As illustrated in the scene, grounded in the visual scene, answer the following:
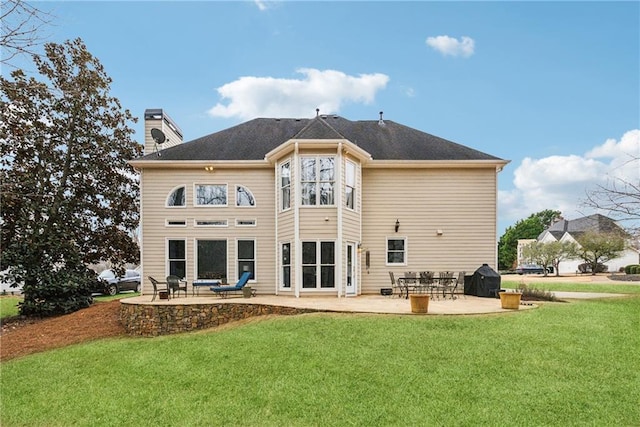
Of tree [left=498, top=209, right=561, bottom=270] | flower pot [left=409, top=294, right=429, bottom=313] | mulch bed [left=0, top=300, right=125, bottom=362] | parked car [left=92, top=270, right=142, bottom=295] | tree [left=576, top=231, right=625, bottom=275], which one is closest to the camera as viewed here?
flower pot [left=409, top=294, right=429, bottom=313]

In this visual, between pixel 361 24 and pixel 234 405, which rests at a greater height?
pixel 361 24

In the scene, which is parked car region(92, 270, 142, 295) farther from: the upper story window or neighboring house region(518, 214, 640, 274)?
neighboring house region(518, 214, 640, 274)

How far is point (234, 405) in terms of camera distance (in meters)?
5.56

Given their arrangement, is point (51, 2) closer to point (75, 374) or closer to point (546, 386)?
point (75, 374)

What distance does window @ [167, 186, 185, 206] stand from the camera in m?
14.6

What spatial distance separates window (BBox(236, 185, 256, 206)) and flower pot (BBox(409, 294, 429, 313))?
7435 mm

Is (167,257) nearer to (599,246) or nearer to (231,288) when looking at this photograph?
(231,288)

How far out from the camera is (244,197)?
14.6 m

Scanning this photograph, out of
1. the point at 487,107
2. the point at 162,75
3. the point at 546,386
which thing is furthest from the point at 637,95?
the point at 162,75

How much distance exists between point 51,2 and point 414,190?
484 inches

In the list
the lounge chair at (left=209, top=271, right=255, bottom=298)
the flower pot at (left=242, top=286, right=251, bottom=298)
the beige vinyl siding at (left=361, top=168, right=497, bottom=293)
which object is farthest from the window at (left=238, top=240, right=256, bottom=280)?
the beige vinyl siding at (left=361, top=168, right=497, bottom=293)

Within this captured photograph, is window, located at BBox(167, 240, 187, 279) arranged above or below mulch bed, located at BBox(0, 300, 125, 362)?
above

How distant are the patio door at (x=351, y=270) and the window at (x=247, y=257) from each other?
11.7 ft

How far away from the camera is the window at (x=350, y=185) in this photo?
44.2 ft
